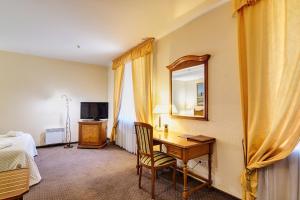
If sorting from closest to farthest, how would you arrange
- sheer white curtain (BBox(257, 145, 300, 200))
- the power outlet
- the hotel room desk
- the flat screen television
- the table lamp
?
sheer white curtain (BBox(257, 145, 300, 200)) < the hotel room desk < the power outlet < the table lamp < the flat screen television

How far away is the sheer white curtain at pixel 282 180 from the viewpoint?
1576mm

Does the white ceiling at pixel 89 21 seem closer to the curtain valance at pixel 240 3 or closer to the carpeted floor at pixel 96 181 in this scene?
the curtain valance at pixel 240 3

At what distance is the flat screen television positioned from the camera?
4.95 metres

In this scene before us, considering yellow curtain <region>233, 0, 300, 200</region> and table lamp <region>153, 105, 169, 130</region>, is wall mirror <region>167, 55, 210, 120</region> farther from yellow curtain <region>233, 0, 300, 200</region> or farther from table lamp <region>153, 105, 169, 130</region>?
yellow curtain <region>233, 0, 300, 200</region>

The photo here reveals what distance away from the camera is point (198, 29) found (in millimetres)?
2672

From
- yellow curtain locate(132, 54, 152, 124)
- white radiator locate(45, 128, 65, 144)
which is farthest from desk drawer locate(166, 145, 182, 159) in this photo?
white radiator locate(45, 128, 65, 144)

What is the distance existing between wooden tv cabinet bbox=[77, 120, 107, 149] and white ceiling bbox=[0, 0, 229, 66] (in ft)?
6.59

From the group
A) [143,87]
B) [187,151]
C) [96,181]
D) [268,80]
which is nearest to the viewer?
[268,80]

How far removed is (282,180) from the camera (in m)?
1.67

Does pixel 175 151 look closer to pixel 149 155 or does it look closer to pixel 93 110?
pixel 149 155

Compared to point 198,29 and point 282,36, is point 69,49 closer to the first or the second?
point 198,29

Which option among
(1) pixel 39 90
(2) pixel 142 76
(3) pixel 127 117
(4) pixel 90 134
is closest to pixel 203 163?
(2) pixel 142 76

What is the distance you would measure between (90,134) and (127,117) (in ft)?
3.82

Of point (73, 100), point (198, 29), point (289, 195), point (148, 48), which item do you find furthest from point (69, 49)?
point (289, 195)
